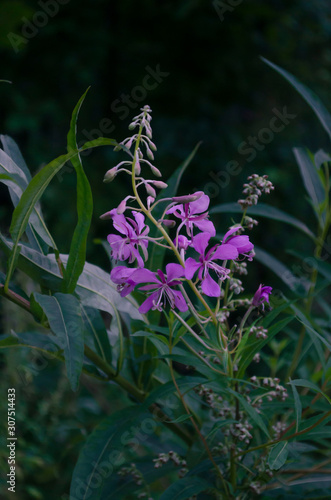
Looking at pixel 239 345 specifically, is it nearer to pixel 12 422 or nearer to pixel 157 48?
pixel 12 422

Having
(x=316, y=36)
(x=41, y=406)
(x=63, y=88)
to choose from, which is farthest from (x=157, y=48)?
(x=41, y=406)

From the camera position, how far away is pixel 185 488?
72 centimetres

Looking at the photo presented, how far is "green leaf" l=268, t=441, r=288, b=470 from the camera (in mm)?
602

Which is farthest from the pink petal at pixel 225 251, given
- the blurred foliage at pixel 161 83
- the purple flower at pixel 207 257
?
the blurred foliage at pixel 161 83

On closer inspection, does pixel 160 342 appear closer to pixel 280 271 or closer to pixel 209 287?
pixel 209 287

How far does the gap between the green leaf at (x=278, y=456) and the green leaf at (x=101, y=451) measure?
8.1 inches

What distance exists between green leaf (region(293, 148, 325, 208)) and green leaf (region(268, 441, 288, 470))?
0.59m

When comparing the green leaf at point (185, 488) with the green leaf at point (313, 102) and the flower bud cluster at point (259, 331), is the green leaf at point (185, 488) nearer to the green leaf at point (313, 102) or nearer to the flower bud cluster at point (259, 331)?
the flower bud cluster at point (259, 331)

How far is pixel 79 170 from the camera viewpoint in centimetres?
65

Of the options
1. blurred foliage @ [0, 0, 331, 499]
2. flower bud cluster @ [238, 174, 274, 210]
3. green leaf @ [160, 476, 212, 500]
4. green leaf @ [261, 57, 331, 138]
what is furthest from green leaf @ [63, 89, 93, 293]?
blurred foliage @ [0, 0, 331, 499]

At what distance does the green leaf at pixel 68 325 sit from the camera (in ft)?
1.93

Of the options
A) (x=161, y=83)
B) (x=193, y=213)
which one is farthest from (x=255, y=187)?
(x=161, y=83)

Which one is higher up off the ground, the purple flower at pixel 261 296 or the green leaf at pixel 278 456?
the purple flower at pixel 261 296

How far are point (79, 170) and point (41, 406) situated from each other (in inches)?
47.9
